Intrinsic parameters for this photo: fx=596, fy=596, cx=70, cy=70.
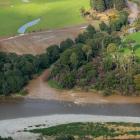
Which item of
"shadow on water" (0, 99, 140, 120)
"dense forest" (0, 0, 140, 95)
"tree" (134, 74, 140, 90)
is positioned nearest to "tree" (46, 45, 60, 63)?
"dense forest" (0, 0, 140, 95)

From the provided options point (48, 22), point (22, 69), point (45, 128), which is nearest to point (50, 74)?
point (22, 69)

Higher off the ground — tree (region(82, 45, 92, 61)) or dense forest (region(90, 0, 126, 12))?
dense forest (region(90, 0, 126, 12))

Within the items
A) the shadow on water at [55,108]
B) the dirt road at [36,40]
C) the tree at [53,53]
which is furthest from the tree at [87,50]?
the shadow on water at [55,108]

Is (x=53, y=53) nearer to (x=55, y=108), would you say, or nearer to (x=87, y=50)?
(x=87, y=50)

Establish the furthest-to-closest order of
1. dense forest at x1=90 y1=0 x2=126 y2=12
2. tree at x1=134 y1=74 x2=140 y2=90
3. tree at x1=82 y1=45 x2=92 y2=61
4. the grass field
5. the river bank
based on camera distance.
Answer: dense forest at x1=90 y1=0 x2=126 y2=12
the grass field
tree at x1=82 y1=45 x2=92 y2=61
tree at x1=134 y1=74 x2=140 y2=90
the river bank

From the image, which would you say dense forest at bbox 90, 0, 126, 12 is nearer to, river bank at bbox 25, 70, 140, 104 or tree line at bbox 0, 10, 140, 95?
tree line at bbox 0, 10, 140, 95

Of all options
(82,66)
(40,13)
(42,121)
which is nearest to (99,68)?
(82,66)

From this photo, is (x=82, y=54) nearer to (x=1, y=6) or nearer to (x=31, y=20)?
(x=31, y=20)
